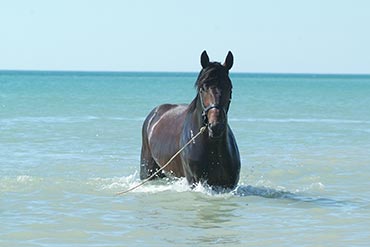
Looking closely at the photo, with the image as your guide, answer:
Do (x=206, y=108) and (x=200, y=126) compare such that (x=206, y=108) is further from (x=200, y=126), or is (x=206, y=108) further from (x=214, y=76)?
(x=200, y=126)

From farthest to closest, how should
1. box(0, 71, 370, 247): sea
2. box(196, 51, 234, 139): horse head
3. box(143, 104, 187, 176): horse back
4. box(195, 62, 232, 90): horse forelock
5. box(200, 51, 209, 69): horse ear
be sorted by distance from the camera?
box(143, 104, 187, 176): horse back, box(200, 51, 209, 69): horse ear, box(195, 62, 232, 90): horse forelock, box(196, 51, 234, 139): horse head, box(0, 71, 370, 247): sea

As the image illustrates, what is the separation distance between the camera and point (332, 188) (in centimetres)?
1193

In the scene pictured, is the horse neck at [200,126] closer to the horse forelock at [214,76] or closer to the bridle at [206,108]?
the bridle at [206,108]

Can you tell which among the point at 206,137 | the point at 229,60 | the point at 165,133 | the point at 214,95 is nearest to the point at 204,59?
the point at 229,60

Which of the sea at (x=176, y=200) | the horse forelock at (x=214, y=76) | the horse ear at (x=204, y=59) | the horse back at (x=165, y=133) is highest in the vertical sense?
the horse ear at (x=204, y=59)

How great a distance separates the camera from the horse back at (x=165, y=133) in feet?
36.4

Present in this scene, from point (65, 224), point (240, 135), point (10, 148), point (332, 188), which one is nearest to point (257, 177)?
point (332, 188)

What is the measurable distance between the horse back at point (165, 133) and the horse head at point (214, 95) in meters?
1.22

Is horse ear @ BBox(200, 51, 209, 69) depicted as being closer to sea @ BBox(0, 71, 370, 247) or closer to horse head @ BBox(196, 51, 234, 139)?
horse head @ BBox(196, 51, 234, 139)

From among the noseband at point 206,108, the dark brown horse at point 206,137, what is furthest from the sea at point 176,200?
the noseband at point 206,108

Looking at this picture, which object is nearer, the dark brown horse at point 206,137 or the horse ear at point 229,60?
the dark brown horse at point 206,137

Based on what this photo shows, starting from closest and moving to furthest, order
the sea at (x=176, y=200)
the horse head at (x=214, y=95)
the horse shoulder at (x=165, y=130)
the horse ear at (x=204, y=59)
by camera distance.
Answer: the sea at (x=176, y=200)
the horse head at (x=214, y=95)
the horse ear at (x=204, y=59)
the horse shoulder at (x=165, y=130)

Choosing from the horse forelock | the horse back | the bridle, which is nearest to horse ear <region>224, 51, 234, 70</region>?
the horse forelock

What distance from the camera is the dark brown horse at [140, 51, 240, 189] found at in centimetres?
966
